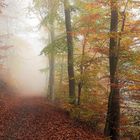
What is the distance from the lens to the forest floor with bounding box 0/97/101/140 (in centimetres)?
1112

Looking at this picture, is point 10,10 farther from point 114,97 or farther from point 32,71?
point 114,97

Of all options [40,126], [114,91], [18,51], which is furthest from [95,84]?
[18,51]

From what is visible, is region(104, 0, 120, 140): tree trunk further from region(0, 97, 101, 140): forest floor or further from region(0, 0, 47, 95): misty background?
region(0, 0, 47, 95): misty background

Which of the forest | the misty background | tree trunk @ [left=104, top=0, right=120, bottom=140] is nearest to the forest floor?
the forest

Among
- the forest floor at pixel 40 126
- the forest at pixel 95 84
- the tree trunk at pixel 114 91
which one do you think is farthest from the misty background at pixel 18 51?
the tree trunk at pixel 114 91

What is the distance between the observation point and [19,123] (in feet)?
42.4

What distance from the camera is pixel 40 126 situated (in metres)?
12.5

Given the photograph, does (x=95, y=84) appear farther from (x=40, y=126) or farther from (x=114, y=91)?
(x=40, y=126)

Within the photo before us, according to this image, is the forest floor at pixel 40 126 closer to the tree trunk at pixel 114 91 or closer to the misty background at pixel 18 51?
the tree trunk at pixel 114 91

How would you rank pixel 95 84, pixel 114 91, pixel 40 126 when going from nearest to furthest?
pixel 114 91
pixel 40 126
pixel 95 84

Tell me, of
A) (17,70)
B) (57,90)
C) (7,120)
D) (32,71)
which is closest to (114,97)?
(7,120)

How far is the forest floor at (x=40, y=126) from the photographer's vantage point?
Answer: 11.1 metres

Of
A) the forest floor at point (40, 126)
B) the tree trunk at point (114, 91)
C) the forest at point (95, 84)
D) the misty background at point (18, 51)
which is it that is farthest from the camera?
the misty background at point (18, 51)

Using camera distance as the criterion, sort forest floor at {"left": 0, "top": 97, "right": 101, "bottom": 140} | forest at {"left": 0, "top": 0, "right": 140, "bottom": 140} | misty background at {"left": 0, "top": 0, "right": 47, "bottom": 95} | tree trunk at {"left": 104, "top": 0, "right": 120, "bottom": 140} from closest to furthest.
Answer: forest floor at {"left": 0, "top": 97, "right": 101, "bottom": 140} < forest at {"left": 0, "top": 0, "right": 140, "bottom": 140} < tree trunk at {"left": 104, "top": 0, "right": 120, "bottom": 140} < misty background at {"left": 0, "top": 0, "right": 47, "bottom": 95}
